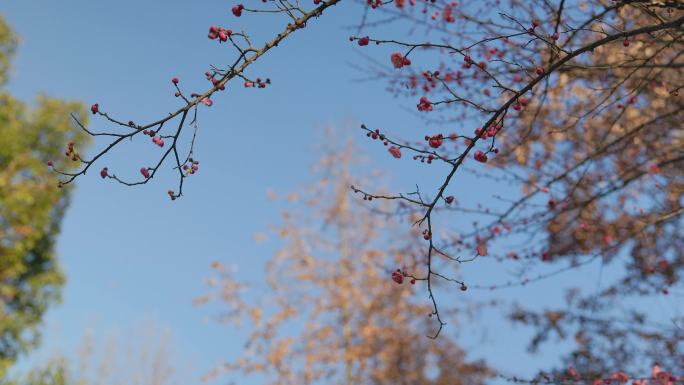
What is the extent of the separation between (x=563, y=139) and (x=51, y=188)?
26.7ft

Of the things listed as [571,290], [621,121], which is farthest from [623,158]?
[571,290]

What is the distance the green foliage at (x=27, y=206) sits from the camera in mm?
8820

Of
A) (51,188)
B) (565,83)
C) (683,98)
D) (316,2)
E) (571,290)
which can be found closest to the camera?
(316,2)

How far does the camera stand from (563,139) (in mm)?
5445

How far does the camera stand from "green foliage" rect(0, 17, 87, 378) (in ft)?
28.9

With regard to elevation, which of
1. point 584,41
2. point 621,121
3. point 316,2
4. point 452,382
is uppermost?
point 584,41

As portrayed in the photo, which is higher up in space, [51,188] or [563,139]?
[51,188]

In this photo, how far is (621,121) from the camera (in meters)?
5.21

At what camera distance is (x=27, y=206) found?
9023 mm

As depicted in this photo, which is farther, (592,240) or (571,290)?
(571,290)

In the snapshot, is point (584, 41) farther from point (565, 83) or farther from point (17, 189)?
point (17, 189)

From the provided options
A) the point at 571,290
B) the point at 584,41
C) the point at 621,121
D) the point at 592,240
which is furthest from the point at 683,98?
the point at 571,290

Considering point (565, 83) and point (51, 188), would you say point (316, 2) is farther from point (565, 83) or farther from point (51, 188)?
point (51, 188)

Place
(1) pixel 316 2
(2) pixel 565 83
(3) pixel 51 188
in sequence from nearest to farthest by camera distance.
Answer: (1) pixel 316 2 → (2) pixel 565 83 → (3) pixel 51 188
